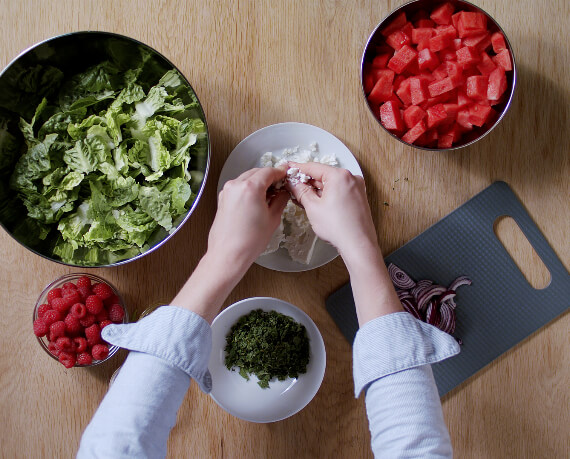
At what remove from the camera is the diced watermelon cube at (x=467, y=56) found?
1.11 m

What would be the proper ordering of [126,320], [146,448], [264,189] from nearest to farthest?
[146,448]
[264,189]
[126,320]

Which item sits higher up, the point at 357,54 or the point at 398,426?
the point at 357,54

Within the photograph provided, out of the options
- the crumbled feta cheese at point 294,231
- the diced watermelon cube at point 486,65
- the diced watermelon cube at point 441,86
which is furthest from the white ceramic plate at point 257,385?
the diced watermelon cube at point 486,65

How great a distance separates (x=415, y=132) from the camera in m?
1.12

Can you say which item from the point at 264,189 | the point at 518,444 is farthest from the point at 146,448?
the point at 518,444

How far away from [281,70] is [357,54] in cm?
18

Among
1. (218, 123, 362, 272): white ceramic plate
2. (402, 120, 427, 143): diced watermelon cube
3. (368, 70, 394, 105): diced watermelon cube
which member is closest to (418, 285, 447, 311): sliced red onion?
(218, 123, 362, 272): white ceramic plate

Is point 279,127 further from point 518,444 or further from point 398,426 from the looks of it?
point 518,444

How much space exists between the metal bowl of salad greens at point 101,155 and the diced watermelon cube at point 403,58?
17.4 inches

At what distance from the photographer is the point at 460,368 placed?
4.07ft

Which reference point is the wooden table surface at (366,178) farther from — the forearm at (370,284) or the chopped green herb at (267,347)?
the forearm at (370,284)

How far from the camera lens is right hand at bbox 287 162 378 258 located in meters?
1.00

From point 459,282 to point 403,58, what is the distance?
54 cm

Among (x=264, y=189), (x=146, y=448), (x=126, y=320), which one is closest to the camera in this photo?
(x=146, y=448)
